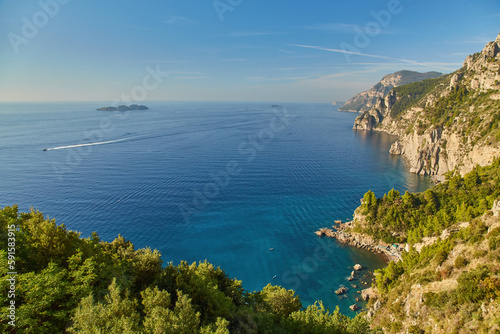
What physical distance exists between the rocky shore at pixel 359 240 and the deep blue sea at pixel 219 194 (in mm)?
2687

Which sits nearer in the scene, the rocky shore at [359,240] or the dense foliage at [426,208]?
the dense foliage at [426,208]

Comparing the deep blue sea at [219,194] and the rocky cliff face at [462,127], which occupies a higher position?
the rocky cliff face at [462,127]

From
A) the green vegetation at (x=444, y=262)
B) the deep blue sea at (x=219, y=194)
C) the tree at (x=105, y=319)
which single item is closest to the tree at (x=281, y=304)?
the green vegetation at (x=444, y=262)

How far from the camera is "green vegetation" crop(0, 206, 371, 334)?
15.0 m

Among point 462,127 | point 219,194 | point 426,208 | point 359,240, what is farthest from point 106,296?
point 462,127

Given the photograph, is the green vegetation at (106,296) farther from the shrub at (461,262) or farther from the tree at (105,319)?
the shrub at (461,262)

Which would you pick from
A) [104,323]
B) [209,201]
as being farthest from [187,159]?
[104,323]

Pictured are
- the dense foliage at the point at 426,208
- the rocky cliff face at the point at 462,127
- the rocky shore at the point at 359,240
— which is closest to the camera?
the dense foliage at the point at 426,208

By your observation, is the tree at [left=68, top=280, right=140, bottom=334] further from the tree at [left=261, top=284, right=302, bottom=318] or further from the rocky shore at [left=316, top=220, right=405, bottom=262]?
the rocky shore at [left=316, top=220, right=405, bottom=262]

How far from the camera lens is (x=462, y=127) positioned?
331ft

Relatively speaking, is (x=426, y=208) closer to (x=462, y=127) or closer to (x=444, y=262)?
(x=444, y=262)

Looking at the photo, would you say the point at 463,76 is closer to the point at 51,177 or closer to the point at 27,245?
the point at 27,245

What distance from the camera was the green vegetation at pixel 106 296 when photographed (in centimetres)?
1498

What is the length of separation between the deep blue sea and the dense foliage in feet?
31.2
